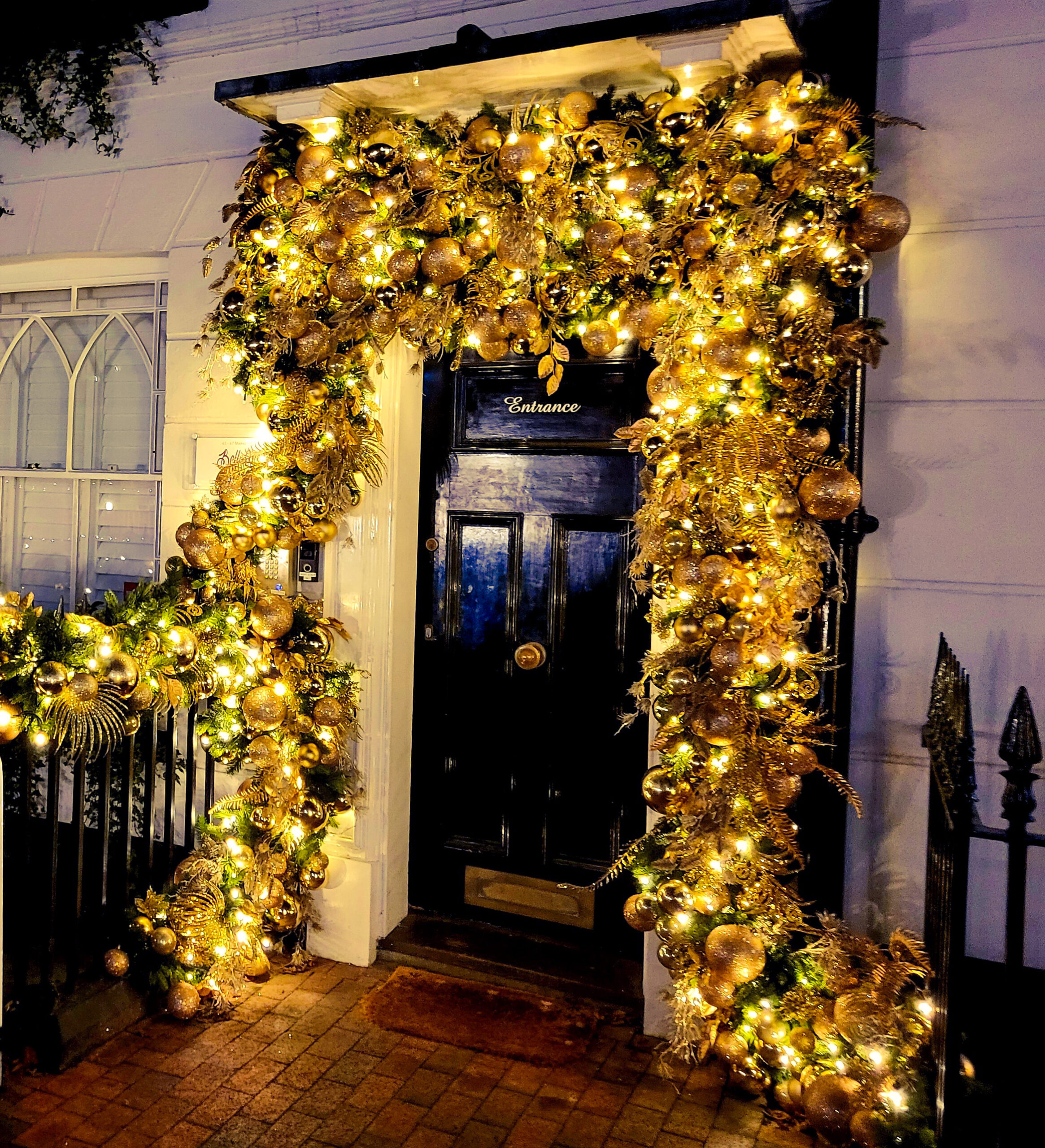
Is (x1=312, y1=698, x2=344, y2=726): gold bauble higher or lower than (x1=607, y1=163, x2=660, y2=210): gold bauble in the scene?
lower

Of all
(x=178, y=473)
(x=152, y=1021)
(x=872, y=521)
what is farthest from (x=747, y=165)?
(x=152, y=1021)

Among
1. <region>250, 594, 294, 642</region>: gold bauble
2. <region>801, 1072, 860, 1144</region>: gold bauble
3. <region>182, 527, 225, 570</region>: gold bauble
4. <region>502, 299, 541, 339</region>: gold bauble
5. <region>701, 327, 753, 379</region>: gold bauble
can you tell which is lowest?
<region>801, 1072, 860, 1144</region>: gold bauble

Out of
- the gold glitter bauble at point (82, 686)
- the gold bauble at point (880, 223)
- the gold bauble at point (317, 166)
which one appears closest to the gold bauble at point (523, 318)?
the gold bauble at point (317, 166)

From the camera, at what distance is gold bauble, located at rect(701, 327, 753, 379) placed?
3021 mm

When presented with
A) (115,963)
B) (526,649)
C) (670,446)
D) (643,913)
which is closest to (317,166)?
(670,446)

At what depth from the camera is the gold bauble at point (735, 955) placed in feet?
10.00

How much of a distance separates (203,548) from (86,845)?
2.00 metres

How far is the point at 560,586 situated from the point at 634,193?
1.65 m

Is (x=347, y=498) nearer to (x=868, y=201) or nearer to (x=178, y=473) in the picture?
(x=178, y=473)

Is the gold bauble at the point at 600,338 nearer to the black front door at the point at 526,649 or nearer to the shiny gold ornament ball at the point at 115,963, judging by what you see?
the black front door at the point at 526,649

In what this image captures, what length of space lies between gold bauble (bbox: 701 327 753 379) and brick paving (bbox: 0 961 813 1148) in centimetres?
240

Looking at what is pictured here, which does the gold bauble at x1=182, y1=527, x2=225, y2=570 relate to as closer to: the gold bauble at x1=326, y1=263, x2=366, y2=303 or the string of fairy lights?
the string of fairy lights

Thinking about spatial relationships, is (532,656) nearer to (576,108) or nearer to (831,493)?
(831,493)

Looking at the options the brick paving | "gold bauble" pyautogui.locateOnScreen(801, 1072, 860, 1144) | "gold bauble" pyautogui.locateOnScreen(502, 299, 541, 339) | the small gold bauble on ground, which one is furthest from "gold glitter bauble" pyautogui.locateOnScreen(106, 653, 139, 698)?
"gold bauble" pyautogui.locateOnScreen(801, 1072, 860, 1144)
